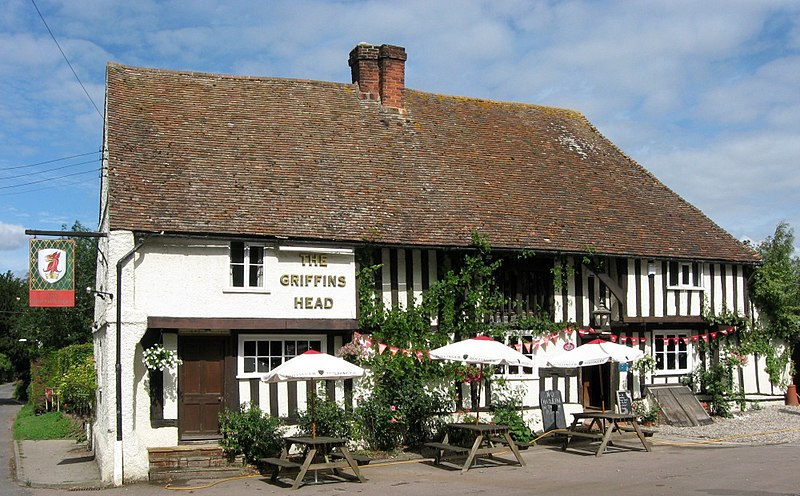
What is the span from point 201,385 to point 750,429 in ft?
36.2

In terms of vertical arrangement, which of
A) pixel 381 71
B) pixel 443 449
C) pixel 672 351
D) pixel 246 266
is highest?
pixel 381 71

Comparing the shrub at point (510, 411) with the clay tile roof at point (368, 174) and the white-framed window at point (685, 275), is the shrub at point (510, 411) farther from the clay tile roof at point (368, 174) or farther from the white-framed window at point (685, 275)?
the white-framed window at point (685, 275)

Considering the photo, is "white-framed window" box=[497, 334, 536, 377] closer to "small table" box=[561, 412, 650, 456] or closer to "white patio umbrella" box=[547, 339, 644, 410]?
"small table" box=[561, 412, 650, 456]

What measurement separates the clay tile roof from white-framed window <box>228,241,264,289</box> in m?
0.36

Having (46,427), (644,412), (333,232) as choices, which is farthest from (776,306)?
(46,427)

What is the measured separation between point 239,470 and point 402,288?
450cm

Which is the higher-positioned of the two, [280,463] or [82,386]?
[82,386]

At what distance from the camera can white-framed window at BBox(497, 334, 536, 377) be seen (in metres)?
16.8

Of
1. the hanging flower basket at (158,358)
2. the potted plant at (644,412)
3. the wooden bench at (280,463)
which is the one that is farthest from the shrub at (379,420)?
the potted plant at (644,412)

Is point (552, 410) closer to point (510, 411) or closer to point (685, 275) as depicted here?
point (510, 411)

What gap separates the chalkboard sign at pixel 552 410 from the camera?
16.7m

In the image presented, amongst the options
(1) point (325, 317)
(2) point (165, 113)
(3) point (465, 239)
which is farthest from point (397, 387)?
(2) point (165, 113)

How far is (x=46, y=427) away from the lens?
24.1 meters

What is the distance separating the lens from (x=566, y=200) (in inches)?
731
